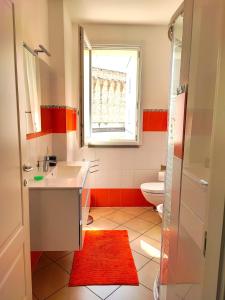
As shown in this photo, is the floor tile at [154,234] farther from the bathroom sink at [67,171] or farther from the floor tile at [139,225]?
the bathroom sink at [67,171]

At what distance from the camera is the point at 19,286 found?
1.31 m

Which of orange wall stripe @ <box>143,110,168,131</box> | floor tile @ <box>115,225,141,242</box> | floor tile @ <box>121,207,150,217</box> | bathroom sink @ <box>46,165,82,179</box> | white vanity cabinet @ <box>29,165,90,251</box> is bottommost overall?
floor tile @ <box>115,225,141,242</box>

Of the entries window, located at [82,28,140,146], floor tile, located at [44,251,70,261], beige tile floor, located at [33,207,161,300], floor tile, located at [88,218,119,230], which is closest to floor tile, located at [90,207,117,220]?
beige tile floor, located at [33,207,161,300]

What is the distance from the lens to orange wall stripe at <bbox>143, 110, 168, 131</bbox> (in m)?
3.34

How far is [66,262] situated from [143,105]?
222cm

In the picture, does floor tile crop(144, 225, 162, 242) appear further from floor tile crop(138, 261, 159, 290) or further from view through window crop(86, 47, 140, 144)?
view through window crop(86, 47, 140, 144)

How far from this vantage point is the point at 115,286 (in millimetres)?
1903

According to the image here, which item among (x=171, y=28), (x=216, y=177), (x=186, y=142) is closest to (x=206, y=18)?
(x=186, y=142)

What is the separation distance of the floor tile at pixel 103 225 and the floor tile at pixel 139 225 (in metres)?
0.18

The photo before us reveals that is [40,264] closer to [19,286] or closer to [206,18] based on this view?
[19,286]

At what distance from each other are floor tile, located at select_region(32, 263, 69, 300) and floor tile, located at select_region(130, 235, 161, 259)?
0.79 m

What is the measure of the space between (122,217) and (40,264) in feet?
4.29

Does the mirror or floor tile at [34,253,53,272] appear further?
floor tile at [34,253,53,272]

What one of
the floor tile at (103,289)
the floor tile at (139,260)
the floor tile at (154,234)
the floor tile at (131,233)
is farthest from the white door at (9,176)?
the floor tile at (154,234)
